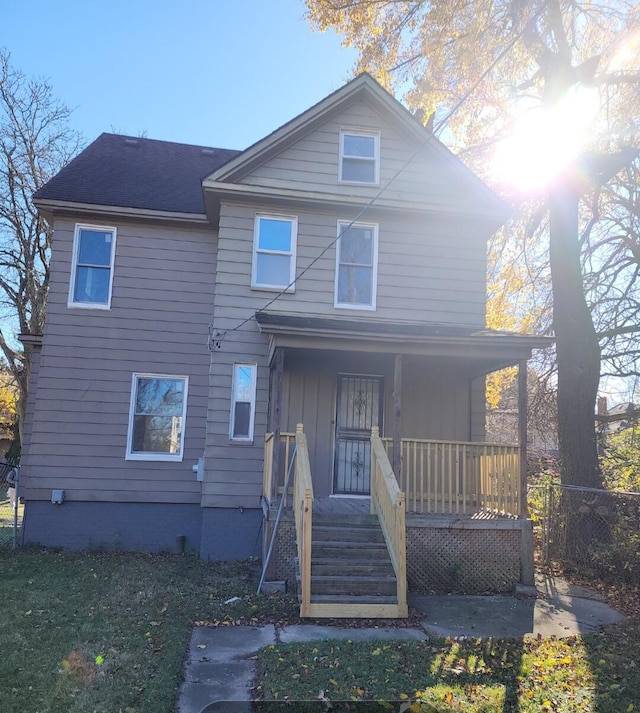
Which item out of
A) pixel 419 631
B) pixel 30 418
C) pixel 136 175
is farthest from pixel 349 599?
pixel 136 175

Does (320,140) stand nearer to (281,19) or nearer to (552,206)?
(281,19)

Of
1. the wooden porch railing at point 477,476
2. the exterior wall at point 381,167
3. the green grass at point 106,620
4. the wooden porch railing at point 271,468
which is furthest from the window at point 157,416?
the wooden porch railing at point 477,476

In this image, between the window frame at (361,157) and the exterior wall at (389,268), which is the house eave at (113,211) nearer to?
the exterior wall at (389,268)

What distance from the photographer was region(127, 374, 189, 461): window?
398 inches

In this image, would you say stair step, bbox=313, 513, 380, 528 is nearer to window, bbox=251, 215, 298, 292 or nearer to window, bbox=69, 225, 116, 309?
window, bbox=251, 215, 298, 292

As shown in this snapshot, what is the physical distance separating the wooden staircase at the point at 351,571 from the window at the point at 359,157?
6191 mm

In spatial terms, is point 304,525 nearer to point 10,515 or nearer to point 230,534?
point 230,534

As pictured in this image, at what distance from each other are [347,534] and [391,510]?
73cm

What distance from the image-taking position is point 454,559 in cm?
769

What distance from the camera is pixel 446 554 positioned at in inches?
303

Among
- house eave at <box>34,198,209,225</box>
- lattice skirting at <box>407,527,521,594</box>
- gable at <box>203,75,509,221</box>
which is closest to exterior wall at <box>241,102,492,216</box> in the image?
gable at <box>203,75,509,221</box>

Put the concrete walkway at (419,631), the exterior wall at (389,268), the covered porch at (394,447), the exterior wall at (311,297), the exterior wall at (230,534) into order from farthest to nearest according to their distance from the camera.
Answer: the exterior wall at (389,268) → the exterior wall at (311,297) → the exterior wall at (230,534) → the covered porch at (394,447) → the concrete walkway at (419,631)

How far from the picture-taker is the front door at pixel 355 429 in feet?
31.6

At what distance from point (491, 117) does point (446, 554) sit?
997 cm
